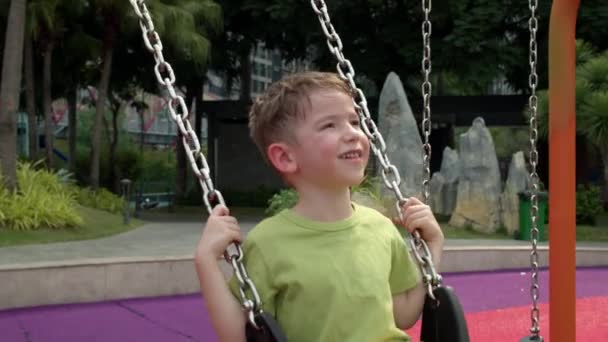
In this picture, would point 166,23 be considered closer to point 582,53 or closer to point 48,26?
point 48,26

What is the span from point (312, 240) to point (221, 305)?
0.26 metres

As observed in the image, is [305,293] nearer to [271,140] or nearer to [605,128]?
[271,140]

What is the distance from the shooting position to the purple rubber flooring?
5980mm

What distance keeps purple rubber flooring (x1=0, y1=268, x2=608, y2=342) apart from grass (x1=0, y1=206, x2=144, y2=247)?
3244mm

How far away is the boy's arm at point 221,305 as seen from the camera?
180cm

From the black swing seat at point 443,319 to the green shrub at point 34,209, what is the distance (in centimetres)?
954

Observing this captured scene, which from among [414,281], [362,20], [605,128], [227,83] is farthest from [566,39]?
[227,83]

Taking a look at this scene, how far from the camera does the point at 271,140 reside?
6.23 ft

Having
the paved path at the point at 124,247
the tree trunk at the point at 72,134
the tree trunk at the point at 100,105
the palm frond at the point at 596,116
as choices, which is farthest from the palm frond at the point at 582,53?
the tree trunk at the point at 72,134

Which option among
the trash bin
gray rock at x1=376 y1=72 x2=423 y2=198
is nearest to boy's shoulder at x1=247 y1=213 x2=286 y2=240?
the trash bin

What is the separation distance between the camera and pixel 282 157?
1.88 metres

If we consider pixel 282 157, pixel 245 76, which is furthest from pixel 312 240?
pixel 245 76

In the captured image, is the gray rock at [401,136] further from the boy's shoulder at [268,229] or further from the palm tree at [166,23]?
the boy's shoulder at [268,229]

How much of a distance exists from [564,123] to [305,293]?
216 cm
